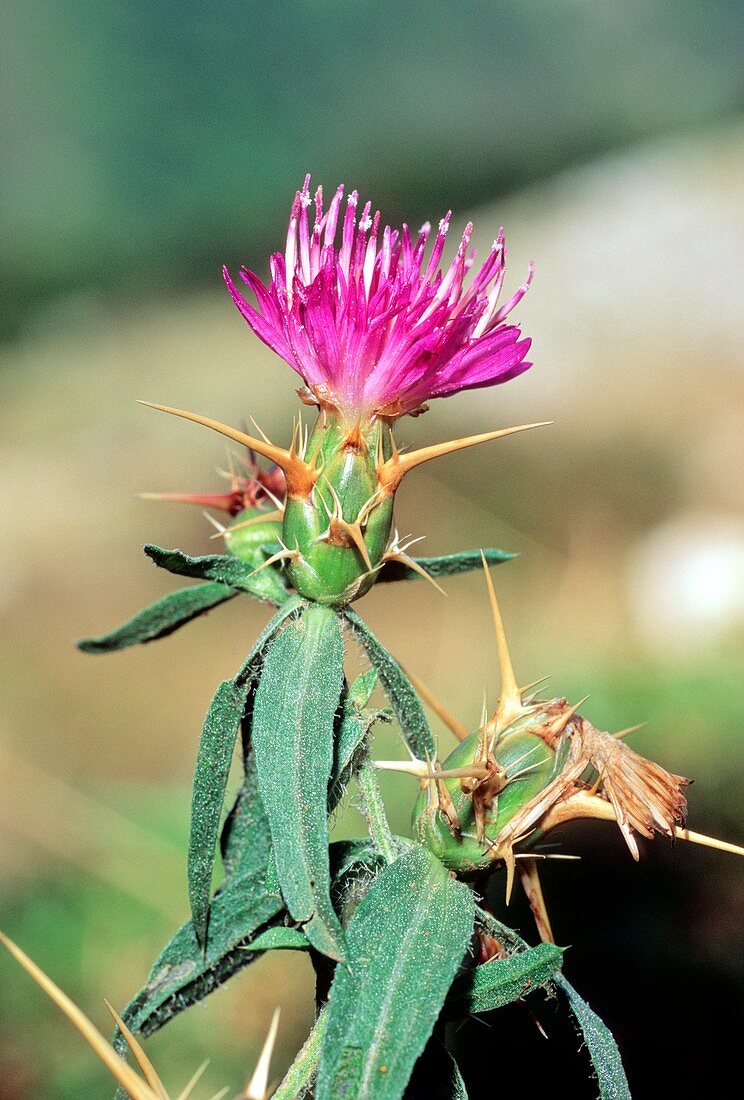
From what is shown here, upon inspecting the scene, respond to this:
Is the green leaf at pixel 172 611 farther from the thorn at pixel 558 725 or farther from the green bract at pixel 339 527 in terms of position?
the thorn at pixel 558 725

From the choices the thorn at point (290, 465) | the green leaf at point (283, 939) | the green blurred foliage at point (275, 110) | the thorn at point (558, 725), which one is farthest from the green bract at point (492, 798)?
the green blurred foliage at point (275, 110)

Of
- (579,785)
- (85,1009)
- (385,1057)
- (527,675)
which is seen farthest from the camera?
(527,675)

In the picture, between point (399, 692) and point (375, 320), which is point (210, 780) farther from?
point (375, 320)

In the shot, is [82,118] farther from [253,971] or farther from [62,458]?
[253,971]

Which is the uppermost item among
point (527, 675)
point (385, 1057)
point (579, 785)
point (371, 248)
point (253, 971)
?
point (371, 248)

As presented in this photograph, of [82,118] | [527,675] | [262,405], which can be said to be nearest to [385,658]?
[527,675]

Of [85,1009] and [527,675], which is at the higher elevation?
[527,675]

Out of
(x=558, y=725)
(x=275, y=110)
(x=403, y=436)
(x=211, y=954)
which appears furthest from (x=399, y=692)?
(x=275, y=110)
